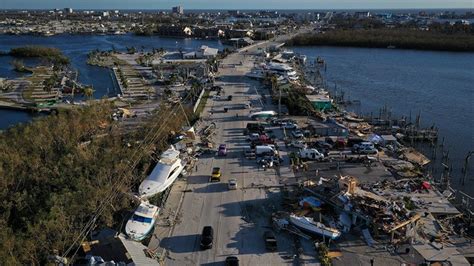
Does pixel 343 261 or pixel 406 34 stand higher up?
pixel 406 34

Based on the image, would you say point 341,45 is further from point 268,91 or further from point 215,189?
point 215,189

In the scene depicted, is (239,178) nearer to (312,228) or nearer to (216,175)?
(216,175)

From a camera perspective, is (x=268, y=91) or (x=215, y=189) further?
(x=268, y=91)

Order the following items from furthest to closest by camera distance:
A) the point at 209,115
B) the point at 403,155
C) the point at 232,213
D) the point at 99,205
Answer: the point at 209,115, the point at 403,155, the point at 232,213, the point at 99,205

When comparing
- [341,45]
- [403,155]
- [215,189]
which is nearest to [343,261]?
[215,189]

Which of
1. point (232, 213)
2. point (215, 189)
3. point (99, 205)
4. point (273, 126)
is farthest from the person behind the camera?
point (273, 126)

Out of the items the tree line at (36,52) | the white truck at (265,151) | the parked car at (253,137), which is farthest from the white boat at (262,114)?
the tree line at (36,52)

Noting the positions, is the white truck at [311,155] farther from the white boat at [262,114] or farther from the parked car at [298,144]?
the white boat at [262,114]
